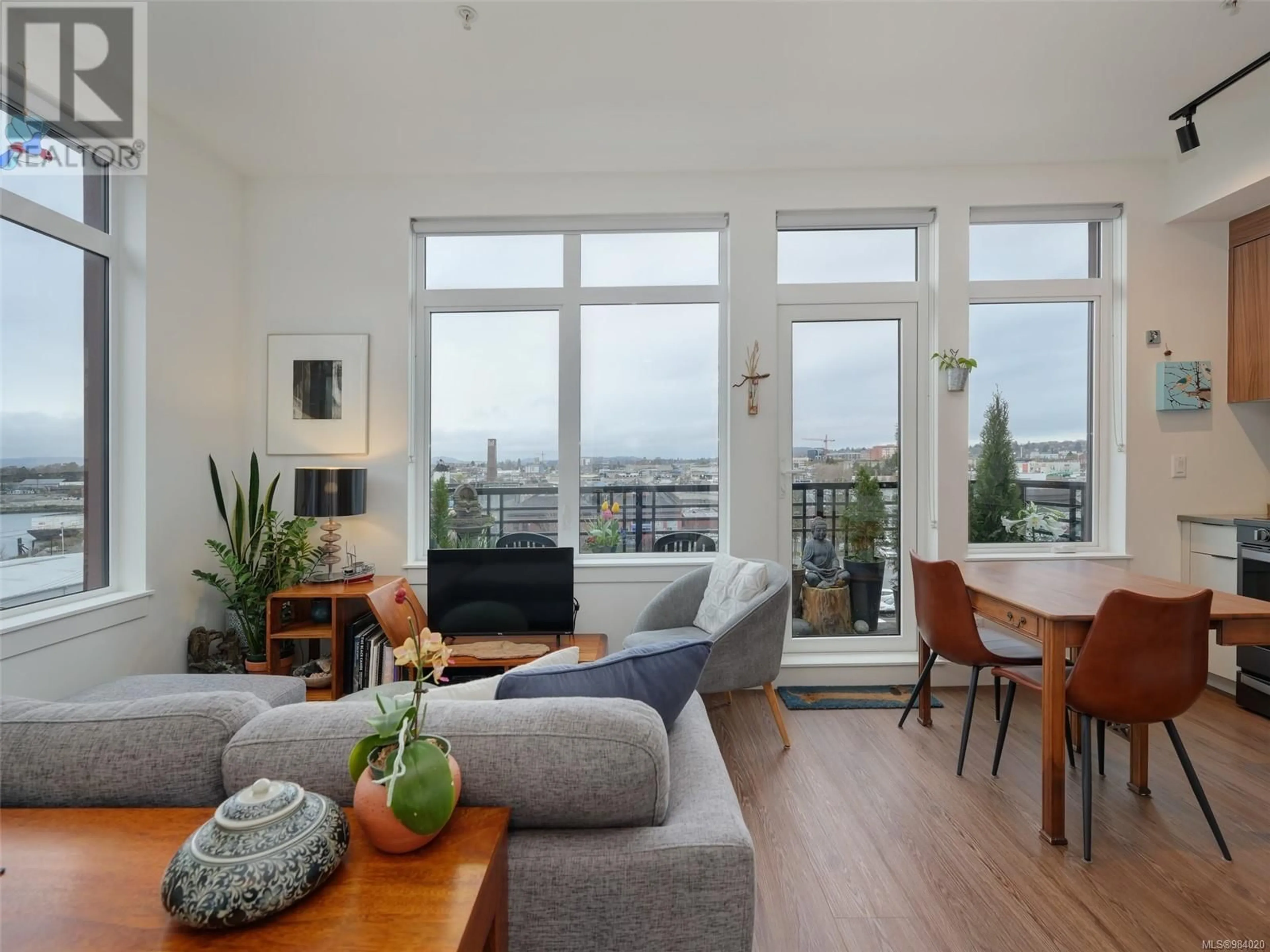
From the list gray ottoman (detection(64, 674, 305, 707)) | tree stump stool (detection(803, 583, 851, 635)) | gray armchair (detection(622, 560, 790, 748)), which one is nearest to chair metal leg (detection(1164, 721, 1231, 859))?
gray armchair (detection(622, 560, 790, 748))

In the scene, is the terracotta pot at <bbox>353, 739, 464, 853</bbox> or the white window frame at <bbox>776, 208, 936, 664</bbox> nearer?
the terracotta pot at <bbox>353, 739, 464, 853</bbox>

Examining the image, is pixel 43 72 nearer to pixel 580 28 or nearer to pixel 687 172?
pixel 580 28

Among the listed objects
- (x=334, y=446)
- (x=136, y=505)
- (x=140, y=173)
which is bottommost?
(x=136, y=505)

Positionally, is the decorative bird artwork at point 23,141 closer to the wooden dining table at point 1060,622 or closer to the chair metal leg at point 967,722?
the wooden dining table at point 1060,622

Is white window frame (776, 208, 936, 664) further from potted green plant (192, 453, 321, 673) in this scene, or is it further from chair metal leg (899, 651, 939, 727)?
potted green plant (192, 453, 321, 673)

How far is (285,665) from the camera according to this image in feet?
9.71

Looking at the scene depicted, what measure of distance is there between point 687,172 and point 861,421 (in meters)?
1.75

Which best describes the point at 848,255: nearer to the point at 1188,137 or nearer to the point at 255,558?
the point at 1188,137

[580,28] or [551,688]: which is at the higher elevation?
[580,28]

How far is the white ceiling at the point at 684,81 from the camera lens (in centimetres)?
218

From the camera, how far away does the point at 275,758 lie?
0.99m

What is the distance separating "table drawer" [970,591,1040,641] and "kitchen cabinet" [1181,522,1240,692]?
1.63 metres

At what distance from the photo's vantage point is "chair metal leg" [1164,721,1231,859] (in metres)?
1.80

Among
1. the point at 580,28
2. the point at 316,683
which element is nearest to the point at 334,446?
the point at 316,683
